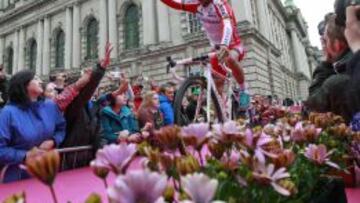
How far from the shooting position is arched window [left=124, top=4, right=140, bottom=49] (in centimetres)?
2367

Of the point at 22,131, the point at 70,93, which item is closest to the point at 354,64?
the point at 22,131

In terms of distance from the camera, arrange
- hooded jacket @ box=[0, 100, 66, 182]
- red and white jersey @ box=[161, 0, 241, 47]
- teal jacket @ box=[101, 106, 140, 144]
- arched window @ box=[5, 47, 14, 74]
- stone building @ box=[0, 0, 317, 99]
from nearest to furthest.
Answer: hooded jacket @ box=[0, 100, 66, 182], red and white jersey @ box=[161, 0, 241, 47], teal jacket @ box=[101, 106, 140, 144], stone building @ box=[0, 0, 317, 99], arched window @ box=[5, 47, 14, 74]

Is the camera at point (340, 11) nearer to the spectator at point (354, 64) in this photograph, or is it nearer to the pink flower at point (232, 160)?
the spectator at point (354, 64)

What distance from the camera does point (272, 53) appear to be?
24.4 metres

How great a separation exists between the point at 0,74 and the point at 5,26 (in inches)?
1252

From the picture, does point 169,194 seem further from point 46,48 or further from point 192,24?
point 46,48

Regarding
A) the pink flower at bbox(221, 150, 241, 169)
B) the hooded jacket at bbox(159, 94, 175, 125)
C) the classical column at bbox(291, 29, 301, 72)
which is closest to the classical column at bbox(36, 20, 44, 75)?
the hooded jacket at bbox(159, 94, 175, 125)

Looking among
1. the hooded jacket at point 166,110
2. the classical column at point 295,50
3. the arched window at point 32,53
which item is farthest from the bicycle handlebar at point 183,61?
the classical column at point 295,50

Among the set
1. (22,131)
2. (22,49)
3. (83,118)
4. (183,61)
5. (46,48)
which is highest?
(22,49)

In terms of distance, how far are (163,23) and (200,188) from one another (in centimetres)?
2176

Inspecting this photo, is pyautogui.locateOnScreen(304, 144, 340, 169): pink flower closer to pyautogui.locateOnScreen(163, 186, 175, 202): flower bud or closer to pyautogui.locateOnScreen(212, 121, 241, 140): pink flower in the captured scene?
pyautogui.locateOnScreen(212, 121, 241, 140): pink flower

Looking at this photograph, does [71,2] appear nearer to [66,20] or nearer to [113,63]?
[66,20]

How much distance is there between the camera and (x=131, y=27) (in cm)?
2395

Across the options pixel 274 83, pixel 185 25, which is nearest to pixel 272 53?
pixel 274 83
